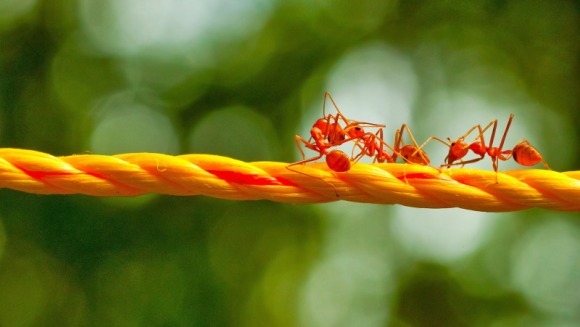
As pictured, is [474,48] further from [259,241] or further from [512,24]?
[259,241]

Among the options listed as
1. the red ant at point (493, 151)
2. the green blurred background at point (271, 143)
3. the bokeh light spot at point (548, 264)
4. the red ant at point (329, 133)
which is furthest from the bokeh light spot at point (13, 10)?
the bokeh light spot at point (548, 264)

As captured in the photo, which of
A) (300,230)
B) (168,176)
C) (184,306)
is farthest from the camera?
(300,230)

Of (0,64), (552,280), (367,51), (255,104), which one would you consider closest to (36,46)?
(0,64)

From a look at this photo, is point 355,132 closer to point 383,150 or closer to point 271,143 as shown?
point 383,150

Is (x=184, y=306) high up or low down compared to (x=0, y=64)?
down

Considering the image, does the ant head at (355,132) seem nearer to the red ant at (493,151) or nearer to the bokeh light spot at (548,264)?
the red ant at (493,151)

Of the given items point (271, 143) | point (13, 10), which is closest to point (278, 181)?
point (271, 143)
